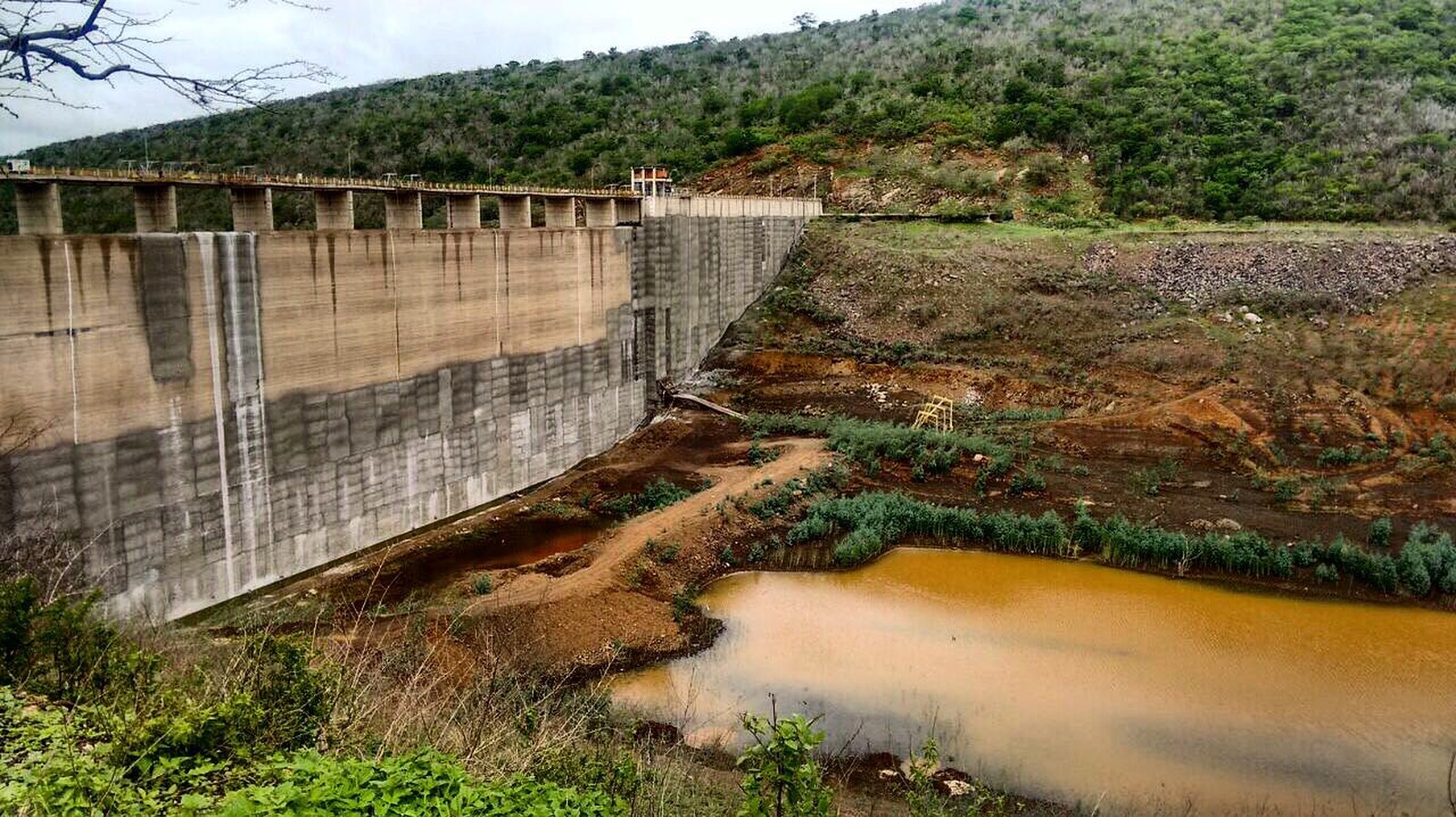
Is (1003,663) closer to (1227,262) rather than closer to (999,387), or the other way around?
(999,387)

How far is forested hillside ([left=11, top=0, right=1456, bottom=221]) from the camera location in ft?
145

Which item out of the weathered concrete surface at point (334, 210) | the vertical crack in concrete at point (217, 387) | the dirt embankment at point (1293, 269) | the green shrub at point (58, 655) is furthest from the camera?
the dirt embankment at point (1293, 269)

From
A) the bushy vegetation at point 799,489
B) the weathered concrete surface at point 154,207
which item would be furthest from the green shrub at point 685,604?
the weathered concrete surface at point 154,207

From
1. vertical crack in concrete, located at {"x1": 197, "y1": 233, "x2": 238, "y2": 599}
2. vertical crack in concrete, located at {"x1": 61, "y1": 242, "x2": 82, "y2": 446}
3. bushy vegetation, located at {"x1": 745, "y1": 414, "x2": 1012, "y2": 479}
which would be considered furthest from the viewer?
bushy vegetation, located at {"x1": 745, "y1": 414, "x2": 1012, "y2": 479}

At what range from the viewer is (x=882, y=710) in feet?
54.1

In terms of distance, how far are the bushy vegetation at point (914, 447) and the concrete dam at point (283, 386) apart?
7.44m

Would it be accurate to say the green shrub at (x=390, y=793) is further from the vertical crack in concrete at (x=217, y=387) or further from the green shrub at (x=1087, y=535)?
the green shrub at (x=1087, y=535)

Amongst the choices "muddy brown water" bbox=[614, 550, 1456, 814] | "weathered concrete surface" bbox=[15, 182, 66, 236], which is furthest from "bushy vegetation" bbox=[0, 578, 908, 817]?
"weathered concrete surface" bbox=[15, 182, 66, 236]

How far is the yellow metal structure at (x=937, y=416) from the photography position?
1236 inches

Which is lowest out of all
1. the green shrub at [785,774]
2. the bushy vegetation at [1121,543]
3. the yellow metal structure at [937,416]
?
the bushy vegetation at [1121,543]

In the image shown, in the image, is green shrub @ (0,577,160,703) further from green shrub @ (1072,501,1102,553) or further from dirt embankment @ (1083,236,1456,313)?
dirt embankment @ (1083,236,1456,313)

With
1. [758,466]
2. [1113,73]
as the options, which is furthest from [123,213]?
[1113,73]

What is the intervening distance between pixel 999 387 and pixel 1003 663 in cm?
1723

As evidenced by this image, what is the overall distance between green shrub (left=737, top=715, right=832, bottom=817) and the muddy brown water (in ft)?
20.2
